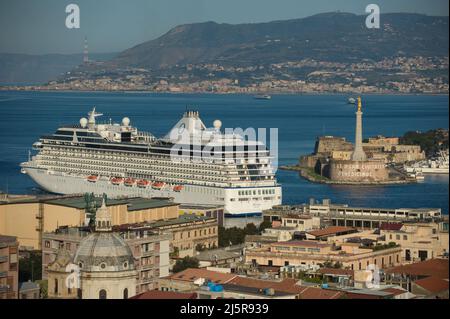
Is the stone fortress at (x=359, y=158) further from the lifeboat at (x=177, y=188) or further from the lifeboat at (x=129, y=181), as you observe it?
the lifeboat at (x=177, y=188)

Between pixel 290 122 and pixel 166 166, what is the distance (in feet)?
142

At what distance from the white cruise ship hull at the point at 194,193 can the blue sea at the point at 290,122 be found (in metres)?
0.86

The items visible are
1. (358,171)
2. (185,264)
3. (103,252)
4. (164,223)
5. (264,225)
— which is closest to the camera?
(103,252)

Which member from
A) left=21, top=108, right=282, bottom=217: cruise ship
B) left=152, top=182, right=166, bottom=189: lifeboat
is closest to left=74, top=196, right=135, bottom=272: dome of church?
left=21, top=108, right=282, bottom=217: cruise ship

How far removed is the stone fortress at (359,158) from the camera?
49312 mm

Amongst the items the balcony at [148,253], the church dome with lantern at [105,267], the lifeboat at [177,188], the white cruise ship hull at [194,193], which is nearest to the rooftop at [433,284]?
the church dome with lantern at [105,267]

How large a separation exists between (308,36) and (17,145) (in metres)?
91.0

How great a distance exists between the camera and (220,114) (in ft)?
285

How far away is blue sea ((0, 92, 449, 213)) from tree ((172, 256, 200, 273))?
854 centimetres

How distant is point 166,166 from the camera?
3834cm

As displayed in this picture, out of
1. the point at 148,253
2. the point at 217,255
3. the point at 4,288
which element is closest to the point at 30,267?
the point at 148,253

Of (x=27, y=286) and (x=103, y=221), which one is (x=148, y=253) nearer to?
(x=27, y=286)

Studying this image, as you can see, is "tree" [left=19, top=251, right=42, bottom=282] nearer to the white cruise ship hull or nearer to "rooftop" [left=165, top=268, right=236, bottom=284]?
"rooftop" [left=165, top=268, right=236, bottom=284]
